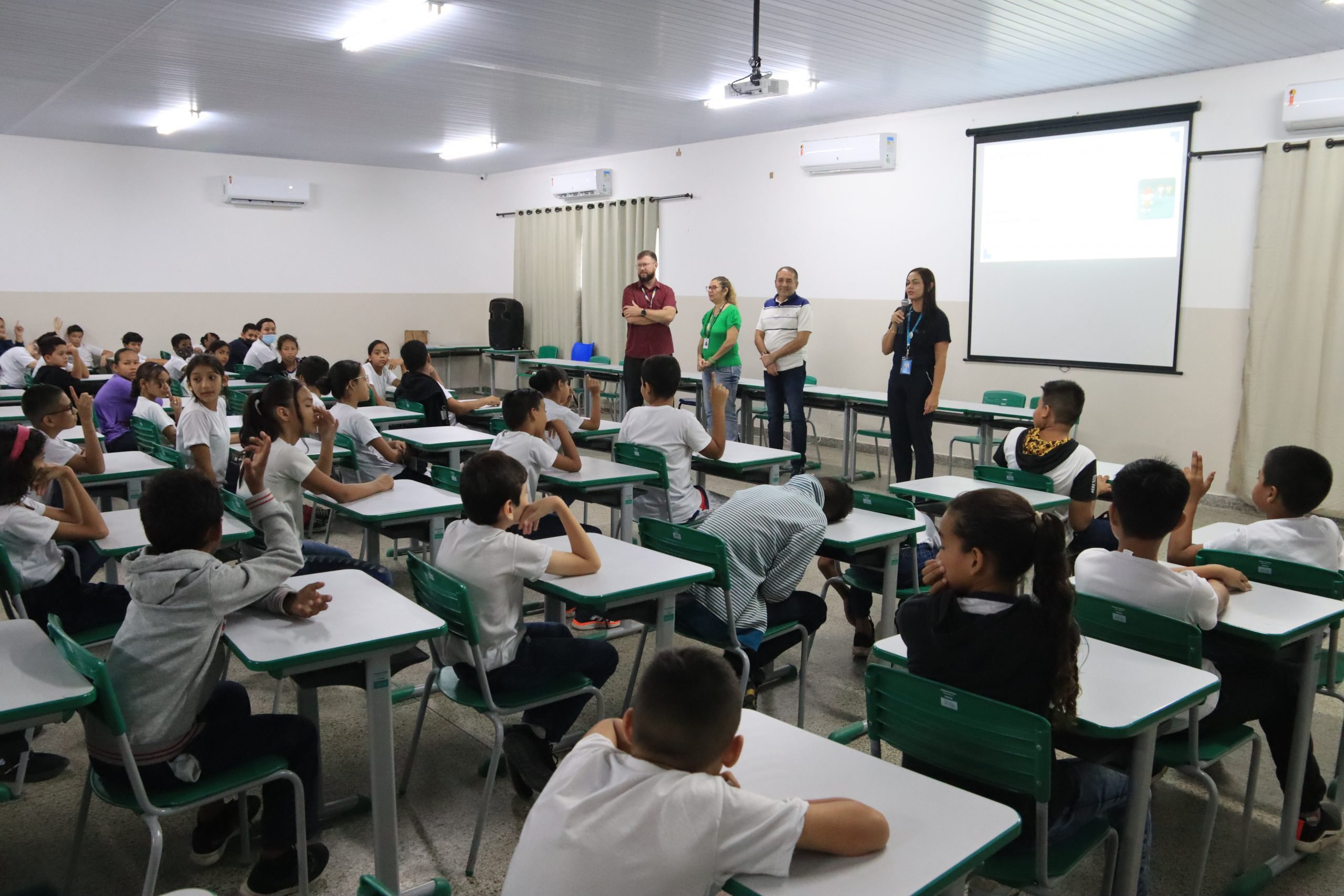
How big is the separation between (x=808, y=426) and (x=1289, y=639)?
730cm

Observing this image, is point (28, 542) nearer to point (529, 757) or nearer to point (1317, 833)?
point (529, 757)

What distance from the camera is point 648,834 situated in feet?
4.07

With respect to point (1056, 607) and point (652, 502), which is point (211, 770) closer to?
point (1056, 607)

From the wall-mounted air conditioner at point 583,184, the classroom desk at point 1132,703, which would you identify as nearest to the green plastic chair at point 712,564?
the classroom desk at point 1132,703

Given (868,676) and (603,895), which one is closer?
(603,895)

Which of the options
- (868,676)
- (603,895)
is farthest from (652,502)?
(603,895)

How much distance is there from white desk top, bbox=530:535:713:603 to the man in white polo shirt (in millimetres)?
4742

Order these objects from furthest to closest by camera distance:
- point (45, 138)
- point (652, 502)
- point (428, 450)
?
point (45, 138) < point (428, 450) < point (652, 502)

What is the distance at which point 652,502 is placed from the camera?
4301 mm

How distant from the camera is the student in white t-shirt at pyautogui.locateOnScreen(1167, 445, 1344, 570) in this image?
2.69m

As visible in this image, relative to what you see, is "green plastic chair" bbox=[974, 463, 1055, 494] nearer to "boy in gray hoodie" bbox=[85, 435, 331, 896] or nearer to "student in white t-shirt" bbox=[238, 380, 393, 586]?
"student in white t-shirt" bbox=[238, 380, 393, 586]

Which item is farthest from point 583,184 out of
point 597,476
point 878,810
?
point 878,810

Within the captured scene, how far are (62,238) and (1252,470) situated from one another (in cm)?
1132

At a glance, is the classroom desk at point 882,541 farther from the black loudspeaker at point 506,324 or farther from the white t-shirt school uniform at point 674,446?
the black loudspeaker at point 506,324
